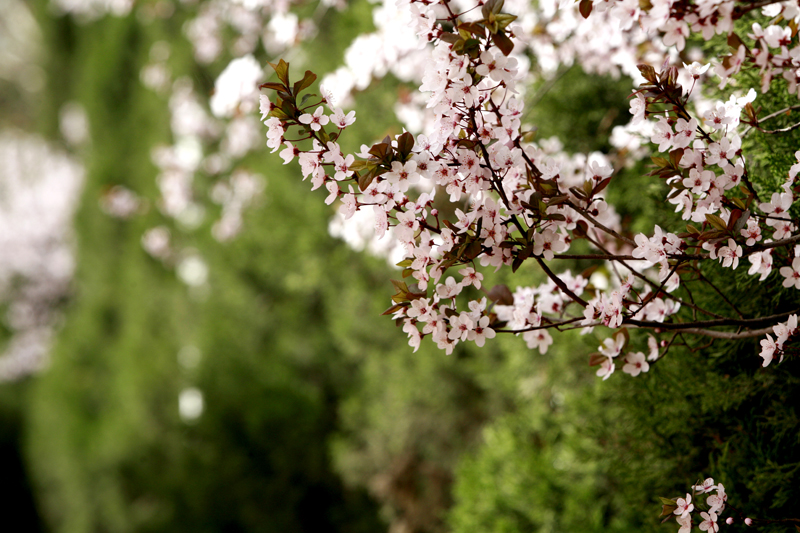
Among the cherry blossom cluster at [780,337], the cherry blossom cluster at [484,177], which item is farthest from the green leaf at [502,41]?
the cherry blossom cluster at [780,337]

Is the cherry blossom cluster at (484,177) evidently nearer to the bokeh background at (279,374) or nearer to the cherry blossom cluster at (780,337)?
the cherry blossom cluster at (780,337)

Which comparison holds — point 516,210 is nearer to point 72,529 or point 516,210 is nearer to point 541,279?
point 541,279

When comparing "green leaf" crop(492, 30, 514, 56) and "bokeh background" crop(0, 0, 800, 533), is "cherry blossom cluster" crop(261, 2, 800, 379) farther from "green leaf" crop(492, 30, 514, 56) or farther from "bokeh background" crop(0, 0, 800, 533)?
"bokeh background" crop(0, 0, 800, 533)

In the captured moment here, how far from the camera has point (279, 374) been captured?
14.8 feet

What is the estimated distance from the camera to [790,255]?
117cm

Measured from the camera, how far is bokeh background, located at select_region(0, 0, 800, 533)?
1632 mm

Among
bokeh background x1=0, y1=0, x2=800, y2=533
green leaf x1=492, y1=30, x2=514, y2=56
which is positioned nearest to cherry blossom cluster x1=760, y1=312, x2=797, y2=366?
bokeh background x1=0, y1=0, x2=800, y2=533

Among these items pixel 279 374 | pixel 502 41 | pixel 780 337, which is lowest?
pixel 780 337

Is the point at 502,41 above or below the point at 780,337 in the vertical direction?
above

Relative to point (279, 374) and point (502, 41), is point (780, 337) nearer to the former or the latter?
point (502, 41)

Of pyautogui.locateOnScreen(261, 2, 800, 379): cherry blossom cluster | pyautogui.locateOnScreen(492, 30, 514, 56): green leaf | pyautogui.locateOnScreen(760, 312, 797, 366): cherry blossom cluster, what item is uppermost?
pyautogui.locateOnScreen(492, 30, 514, 56): green leaf

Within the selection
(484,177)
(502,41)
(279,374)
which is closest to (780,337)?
(484,177)

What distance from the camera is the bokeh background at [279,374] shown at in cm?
163

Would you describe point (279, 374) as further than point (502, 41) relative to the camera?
Yes
